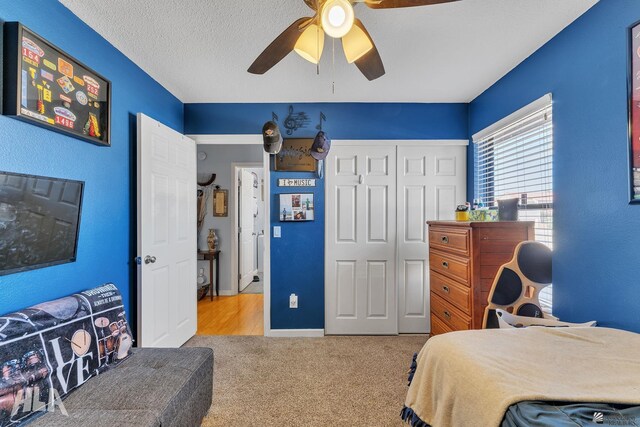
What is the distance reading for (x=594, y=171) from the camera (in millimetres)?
1667

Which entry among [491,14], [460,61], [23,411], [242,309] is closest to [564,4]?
[491,14]

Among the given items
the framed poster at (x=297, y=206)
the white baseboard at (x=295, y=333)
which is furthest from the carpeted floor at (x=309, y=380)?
the framed poster at (x=297, y=206)

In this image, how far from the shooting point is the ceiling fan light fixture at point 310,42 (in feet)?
4.78

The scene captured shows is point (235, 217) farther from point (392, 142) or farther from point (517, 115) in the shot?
point (517, 115)

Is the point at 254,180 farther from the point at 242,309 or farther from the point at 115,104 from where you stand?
the point at 115,104

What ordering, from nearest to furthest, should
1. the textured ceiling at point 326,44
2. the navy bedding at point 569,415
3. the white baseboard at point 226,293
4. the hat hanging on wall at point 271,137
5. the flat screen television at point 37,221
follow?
the navy bedding at point 569,415
the flat screen television at point 37,221
the textured ceiling at point 326,44
the hat hanging on wall at point 271,137
the white baseboard at point 226,293

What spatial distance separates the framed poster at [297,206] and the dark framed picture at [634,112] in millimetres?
2396

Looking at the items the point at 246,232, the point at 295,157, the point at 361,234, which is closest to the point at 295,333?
the point at 361,234

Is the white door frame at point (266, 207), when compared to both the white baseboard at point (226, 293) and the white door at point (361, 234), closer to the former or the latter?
the white door at point (361, 234)

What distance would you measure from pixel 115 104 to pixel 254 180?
3.70 metres

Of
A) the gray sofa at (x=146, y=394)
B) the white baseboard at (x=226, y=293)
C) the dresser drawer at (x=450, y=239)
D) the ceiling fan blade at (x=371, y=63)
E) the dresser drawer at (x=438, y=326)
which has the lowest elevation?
the white baseboard at (x=226, y=293)

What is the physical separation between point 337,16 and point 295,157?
2.04 meters

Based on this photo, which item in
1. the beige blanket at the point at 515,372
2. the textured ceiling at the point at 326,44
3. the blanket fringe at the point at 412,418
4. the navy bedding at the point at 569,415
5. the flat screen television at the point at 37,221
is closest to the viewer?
the navy bedding at the point at 569,415

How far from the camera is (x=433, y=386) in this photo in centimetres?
118
